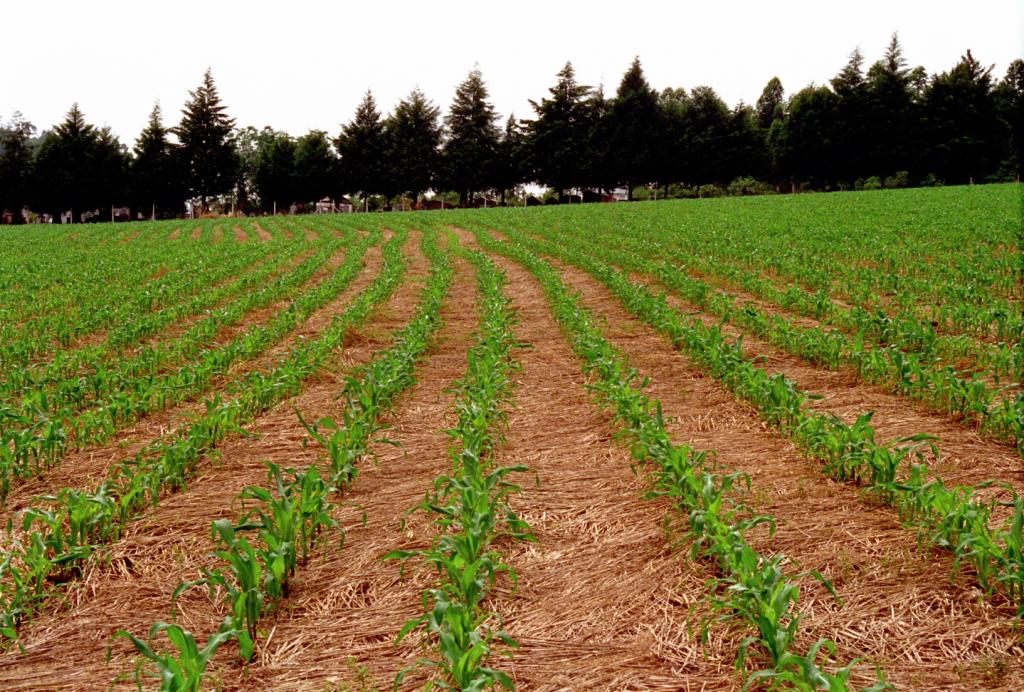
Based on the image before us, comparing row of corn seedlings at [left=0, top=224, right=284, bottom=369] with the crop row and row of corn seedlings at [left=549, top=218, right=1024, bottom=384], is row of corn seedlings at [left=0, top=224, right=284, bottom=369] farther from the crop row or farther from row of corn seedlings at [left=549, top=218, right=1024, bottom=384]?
row of corn seedlings at [left=549, top=218, right=1024, bottom=384]

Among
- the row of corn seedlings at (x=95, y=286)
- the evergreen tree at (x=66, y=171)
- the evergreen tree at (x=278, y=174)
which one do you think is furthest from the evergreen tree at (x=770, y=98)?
the row of corn seedlings at (x=95, y=286)

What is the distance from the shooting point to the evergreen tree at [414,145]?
69875 millimetres

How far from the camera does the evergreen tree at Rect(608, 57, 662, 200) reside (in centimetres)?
6794

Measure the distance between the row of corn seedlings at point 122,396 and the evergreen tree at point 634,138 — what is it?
59406 millimetres

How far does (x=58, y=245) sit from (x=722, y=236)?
25888 millimetres

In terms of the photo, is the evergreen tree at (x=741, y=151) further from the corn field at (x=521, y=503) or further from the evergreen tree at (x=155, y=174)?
the corn field at (x=521, y=503)

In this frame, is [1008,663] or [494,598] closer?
[1008,663]

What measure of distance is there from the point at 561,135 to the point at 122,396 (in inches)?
2617

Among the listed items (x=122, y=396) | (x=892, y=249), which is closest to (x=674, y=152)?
(x=892, y=249)

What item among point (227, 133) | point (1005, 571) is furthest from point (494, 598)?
point (227, 133)

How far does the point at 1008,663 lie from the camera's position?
293 centimetres

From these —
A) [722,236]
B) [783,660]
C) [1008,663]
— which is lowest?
[1008,663]

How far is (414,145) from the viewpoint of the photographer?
71.1 metres

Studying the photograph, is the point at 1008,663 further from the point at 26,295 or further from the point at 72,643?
the point at 26,295
